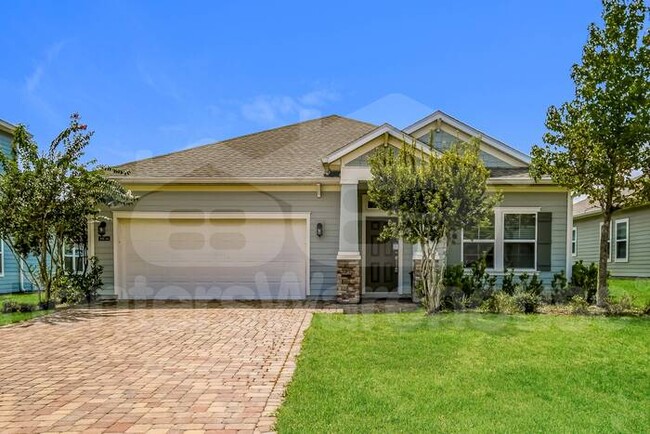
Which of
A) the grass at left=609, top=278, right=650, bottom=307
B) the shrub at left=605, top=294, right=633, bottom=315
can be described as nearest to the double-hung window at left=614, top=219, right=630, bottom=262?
the grass at left=609, top=278, right=650, bottom=307

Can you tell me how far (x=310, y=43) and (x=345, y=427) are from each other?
12586 mm

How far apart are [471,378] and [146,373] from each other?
381 centimetres

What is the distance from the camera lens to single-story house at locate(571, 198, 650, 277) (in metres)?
17.2

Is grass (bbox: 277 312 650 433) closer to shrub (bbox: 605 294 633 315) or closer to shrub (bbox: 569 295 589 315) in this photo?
shrub (bbox: 569 295 589 315)

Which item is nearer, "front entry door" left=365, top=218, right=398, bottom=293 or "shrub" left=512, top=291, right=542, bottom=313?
"shrub" left=512, top=291, right=542, bottom=313

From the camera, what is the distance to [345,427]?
3.79 meters

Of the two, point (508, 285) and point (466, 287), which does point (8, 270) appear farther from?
point (508, 285)

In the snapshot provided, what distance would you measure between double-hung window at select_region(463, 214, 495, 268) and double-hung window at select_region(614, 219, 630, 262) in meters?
9.92

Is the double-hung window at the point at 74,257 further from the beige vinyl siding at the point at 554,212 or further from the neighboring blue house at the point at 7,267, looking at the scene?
the beige vinyl siding at the point at 554,212

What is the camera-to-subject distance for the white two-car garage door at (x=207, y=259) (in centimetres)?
1214

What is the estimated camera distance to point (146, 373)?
17.9 feet

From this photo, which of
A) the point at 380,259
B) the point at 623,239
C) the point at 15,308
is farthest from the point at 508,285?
the point at 15,308

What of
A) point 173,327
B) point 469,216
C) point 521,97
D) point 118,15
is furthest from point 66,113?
point 521,97

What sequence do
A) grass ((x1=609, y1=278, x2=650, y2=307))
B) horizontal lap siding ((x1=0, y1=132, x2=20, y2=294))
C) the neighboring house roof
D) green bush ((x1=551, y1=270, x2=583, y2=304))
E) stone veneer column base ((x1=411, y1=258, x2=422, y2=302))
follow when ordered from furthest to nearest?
horizontal lap siding ((x1=0, y1=132, x2=20, y2=294)) → the neighboring house roof → grass ((x1=609, y1=278, x2=650, y2=307)) → green bush ((x1=551, y1=270, x2=583, y2=304)) → stone veneer column base ((x1=411, y1=258, x2=422, y2=302))
